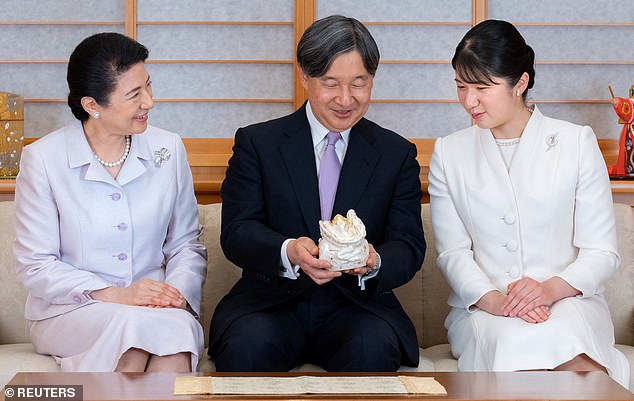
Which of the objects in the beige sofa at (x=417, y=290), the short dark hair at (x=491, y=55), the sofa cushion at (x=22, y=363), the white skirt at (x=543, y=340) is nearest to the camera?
the white skirt at (x=543, y=340)

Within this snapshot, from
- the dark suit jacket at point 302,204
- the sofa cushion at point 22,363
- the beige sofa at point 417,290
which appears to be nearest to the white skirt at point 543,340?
the dark suit jacket at point 302,204

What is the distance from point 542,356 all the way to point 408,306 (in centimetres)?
69

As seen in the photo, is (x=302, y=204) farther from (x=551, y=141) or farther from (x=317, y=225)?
(x=551, y=141)

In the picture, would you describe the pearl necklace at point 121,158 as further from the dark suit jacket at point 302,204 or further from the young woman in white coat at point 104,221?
the dark suit jacket at point 302,204

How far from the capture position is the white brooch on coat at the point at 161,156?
9.20 feet

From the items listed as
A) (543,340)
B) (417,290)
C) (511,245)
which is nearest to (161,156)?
(417,290)

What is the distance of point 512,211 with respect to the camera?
2.72 metres

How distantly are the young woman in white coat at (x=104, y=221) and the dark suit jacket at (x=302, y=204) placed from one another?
0.15m

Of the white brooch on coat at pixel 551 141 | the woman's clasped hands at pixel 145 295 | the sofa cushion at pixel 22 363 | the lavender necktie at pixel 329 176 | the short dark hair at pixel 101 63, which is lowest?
the sofa cushion at pixel 22 363

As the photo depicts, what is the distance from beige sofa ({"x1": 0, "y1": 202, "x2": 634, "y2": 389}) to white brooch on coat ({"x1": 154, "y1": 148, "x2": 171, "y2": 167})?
0.36 meters

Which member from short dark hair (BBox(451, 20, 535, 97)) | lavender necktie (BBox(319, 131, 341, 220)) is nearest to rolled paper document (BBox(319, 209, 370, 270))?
lavender necktie (BBox(319, 131, 341, 220))

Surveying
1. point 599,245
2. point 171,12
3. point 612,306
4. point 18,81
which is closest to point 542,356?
point 599,245

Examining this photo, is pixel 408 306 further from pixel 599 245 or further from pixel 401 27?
pixel 401 27

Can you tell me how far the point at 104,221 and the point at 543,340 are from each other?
3.88 ft
